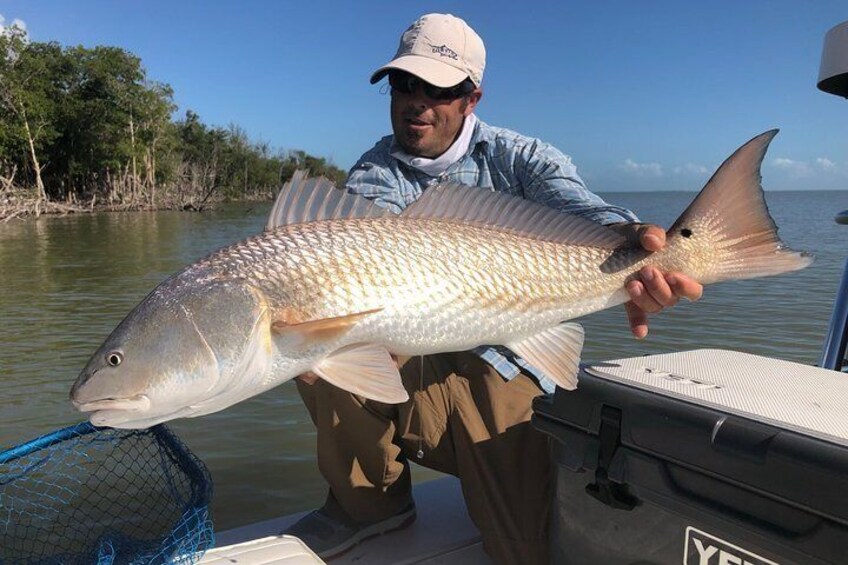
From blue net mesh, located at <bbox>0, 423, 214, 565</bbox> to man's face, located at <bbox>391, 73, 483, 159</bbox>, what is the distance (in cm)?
174

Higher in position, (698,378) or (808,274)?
(698,378)

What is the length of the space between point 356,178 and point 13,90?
45496 mm

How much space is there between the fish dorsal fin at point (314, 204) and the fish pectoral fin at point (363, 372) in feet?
1.62

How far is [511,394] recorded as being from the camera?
9.29 feet

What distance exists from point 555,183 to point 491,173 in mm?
373

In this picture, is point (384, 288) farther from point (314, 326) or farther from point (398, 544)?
point (398, 544)

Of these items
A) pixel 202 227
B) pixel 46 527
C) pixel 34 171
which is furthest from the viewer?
pixel 34 171

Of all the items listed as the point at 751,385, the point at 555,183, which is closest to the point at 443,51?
the point at 555,183

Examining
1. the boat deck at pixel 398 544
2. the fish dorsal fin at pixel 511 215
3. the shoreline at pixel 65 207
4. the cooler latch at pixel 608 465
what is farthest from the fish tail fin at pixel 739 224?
the shoreline at pixel 65 207

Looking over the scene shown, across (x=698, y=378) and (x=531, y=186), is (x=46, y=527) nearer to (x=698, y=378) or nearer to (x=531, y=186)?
(x=531, y=186)

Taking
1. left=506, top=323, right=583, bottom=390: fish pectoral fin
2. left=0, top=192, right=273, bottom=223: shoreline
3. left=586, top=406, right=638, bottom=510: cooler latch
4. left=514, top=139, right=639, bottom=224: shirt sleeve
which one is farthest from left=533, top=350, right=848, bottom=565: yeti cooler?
left=0, top=192, right=273, bottom=223: shoreline

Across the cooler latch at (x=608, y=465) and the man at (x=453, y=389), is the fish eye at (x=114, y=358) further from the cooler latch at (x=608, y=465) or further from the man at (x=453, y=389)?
the cooler latch at (x=608, y=465)

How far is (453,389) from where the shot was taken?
2.84 meters

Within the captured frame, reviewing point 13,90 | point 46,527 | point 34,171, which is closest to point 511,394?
point 46,527
